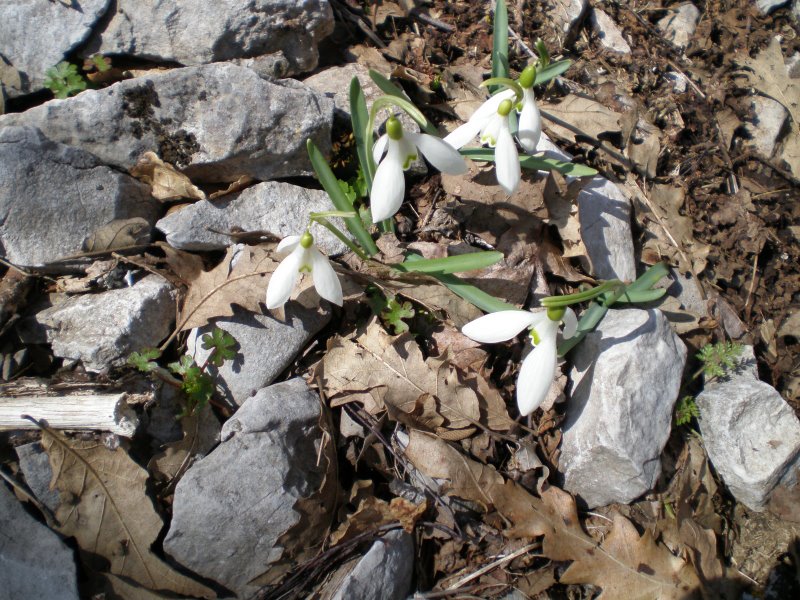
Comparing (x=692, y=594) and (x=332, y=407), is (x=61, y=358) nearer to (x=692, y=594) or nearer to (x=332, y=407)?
(x=332, y=407)

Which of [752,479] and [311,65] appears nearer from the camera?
[752,479]

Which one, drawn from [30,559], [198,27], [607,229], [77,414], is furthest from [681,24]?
[30,559]

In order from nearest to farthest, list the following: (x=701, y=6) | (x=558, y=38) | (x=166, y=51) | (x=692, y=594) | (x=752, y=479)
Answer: (x=692, y=594)
(x=752, y=479)
(x=166, y=51)
(x=558, y=38)
(x=701, y=6)

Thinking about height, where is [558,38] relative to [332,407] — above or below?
above

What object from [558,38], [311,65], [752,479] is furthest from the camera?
[558,38]

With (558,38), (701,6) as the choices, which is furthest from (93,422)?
(701,6)

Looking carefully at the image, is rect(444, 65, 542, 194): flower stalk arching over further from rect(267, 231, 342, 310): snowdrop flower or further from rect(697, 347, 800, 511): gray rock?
rect(697, 347, 800, 511): gray rock

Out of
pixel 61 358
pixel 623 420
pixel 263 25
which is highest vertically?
pixel 263 25

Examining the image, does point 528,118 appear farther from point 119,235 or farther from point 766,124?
point 766,124
